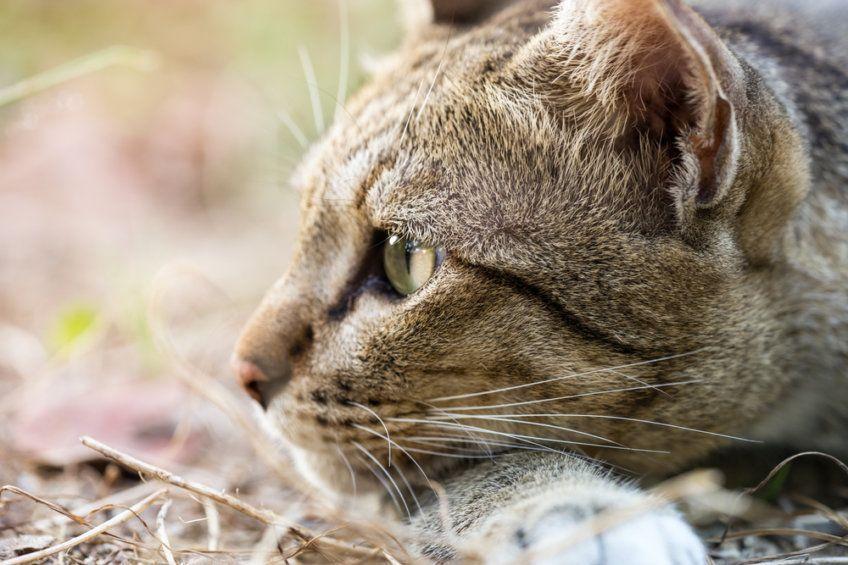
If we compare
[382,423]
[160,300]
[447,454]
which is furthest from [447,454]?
[160,300]

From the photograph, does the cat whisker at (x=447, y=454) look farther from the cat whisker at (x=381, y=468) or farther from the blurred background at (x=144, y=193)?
the blurred background at (x=144, y=193)

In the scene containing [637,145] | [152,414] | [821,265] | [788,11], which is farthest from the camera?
[152,414]

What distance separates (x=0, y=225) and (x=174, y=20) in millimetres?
2335

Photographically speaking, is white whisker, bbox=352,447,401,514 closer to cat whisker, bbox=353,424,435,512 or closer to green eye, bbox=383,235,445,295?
cat whisker, bbox=353,424,435,512

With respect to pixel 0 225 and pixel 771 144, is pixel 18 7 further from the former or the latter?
pixel 771 144

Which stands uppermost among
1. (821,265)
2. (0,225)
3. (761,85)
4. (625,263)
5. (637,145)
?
(761,85)

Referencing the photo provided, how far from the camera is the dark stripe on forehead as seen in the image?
5.02 ft

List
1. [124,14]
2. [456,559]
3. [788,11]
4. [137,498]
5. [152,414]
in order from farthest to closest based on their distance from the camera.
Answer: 1. [124,14]
2. [152,414]
3. [788,11]
4. [137,498]
5. [456,559]

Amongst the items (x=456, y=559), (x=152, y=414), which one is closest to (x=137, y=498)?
(x=152, y=414)

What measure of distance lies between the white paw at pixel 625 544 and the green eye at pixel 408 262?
1.84 ft

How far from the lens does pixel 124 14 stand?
5.43m

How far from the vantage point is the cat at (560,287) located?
56.7 inches

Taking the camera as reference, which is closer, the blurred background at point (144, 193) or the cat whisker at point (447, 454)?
the cat whisker at point (447, 454)

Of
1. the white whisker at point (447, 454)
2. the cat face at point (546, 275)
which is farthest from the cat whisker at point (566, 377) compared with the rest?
the white whisker at point (447, 454)
